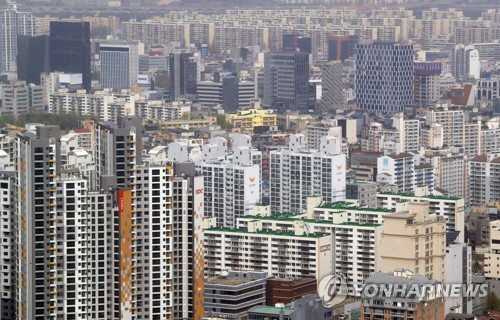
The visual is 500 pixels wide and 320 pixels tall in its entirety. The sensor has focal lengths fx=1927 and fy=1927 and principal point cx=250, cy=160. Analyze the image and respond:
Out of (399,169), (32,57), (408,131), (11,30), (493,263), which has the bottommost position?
(493,263)

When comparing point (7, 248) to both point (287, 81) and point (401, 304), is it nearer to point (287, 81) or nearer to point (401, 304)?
point (401, 304)

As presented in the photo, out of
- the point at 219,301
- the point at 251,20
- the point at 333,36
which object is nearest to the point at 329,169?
Result: the point at 219,301

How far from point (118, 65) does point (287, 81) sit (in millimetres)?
5433

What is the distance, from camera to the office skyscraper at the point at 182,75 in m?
41.9

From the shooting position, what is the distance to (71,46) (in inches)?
1710

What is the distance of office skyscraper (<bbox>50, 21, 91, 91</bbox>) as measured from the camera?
4198 cm

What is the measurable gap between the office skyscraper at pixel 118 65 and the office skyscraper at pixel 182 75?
105 cm

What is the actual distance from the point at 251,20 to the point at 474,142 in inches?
946

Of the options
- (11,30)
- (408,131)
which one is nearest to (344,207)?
(408,131)

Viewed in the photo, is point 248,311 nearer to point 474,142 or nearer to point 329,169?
point 329,169

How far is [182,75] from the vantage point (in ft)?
140

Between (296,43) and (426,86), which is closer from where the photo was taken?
(426,86)

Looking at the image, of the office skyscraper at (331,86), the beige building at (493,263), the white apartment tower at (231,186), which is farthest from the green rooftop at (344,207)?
the office skyscraper at (331,86)

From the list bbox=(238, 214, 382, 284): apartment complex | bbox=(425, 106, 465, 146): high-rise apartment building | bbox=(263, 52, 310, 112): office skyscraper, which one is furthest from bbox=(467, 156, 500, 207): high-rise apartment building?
bbox=(263, 52, 310, 112): office skyscraper
